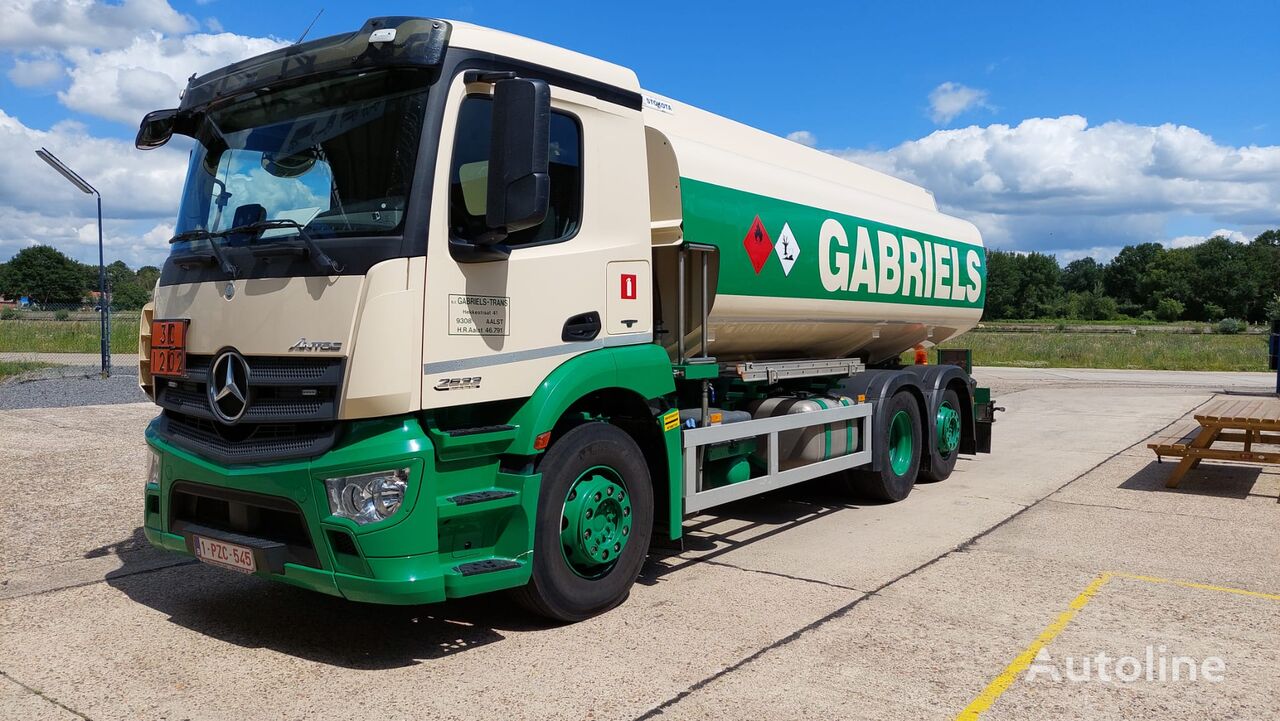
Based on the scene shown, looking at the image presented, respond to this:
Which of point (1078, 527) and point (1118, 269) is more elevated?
point (1118, 269)

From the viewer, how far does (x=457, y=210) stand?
4406 mm

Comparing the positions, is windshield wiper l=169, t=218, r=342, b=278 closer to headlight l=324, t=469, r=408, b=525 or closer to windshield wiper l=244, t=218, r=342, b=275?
windshield wiper l=244, t=218, r=342, b=275

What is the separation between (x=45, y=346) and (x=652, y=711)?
100 ft

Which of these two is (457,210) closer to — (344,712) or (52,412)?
(344,712)

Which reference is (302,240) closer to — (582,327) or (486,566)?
(582,327)

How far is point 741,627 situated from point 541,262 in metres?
2.21

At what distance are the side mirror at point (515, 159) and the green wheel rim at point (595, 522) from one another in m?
1.51

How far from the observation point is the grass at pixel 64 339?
2711cm

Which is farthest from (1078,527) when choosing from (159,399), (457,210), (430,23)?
(159,399)

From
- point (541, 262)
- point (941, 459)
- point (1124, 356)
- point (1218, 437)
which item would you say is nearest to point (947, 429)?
point (941, 459)

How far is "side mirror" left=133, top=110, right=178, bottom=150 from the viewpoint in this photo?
5.29 m

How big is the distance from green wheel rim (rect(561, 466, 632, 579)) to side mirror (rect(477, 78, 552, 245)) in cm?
151

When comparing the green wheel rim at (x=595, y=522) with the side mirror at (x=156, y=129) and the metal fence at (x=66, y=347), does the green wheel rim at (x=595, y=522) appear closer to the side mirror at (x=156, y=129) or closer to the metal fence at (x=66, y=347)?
the side mirror at (x=156, y=129)

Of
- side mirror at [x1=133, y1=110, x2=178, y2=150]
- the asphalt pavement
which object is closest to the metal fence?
the asphalt pavement
